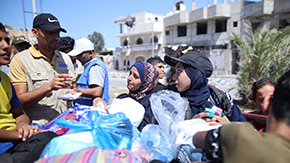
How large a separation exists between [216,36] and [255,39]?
19.1 metres

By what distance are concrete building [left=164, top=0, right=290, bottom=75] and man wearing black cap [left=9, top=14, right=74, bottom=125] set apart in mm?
20475

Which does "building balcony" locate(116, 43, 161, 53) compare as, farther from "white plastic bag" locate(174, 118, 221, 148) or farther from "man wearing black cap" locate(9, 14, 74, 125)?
"white plastic bag" locate(174, 118, 221, 148)

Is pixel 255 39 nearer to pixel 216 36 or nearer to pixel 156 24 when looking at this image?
pixel 216 36

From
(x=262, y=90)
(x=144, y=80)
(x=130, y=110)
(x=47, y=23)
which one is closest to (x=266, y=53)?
(x=262, y=90)

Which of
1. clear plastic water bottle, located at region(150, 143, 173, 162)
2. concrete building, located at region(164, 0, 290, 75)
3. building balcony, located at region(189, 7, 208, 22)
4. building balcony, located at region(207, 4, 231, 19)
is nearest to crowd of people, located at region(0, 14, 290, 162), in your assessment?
clear plastic water bottle, located at region(150, 143, 173, 162)

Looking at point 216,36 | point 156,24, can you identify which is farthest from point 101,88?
point 156,24

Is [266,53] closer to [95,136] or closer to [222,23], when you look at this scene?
[95,136]

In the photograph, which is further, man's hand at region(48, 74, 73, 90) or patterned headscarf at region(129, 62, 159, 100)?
patterned headscarf at region(129, 62, 159, 100)

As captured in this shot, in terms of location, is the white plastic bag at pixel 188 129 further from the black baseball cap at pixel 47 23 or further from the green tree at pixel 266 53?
the green tree at pixel 266 53

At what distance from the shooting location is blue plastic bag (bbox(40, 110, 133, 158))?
111cm

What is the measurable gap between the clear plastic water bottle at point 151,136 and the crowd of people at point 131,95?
0.25 meters

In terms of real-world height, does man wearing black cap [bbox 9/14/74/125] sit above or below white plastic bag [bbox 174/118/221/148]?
above

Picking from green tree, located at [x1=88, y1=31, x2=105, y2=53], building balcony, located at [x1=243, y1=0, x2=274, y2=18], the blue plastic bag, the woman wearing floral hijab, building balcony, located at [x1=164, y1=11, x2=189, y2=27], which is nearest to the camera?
the blue plastic bag

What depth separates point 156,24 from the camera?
101ft
